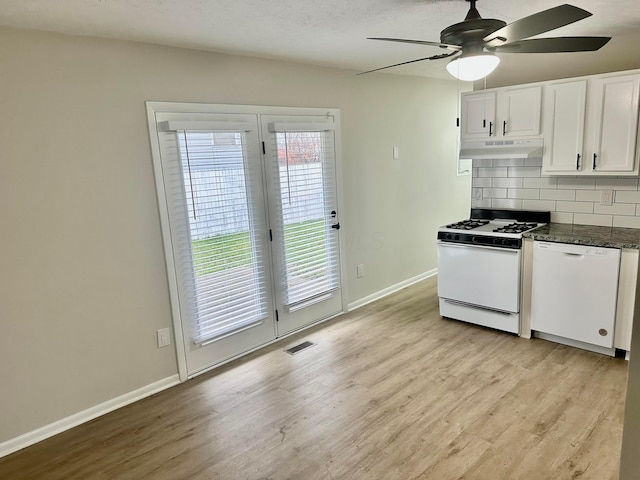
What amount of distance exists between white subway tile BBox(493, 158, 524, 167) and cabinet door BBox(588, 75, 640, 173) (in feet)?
2.30

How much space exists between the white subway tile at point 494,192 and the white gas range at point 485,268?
6.7 inches

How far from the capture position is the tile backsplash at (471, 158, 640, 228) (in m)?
3.50

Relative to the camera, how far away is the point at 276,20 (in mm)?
2475

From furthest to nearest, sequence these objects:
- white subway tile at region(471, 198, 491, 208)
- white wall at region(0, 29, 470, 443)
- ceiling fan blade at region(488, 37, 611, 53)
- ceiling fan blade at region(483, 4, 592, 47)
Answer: white subway tile at region(471, 198, 491, 208) < white wall at region(0, 29, 470, 443) < ceiling fan blade at region(488, 37, 611, 53) < ceiling fan blade at region(483, 4, 592, 47)

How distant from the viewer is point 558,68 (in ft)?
12.1

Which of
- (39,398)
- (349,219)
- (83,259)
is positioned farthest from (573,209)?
(39,398)

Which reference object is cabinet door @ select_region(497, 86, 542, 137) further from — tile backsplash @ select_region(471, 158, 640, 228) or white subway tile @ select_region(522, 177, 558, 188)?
white subway tile @ select_region(522, 177, 558, 188)

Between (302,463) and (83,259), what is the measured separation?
1772 mm

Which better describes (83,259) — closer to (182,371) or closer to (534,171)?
(182,371)

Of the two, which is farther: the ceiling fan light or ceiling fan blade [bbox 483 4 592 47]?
the ceiling fan light

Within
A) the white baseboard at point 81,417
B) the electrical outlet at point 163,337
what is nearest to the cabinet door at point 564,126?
the electrical outlet at point 163,337

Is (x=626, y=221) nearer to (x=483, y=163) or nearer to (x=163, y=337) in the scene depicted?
(x=483, y=163)

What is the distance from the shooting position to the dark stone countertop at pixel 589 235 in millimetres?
3070

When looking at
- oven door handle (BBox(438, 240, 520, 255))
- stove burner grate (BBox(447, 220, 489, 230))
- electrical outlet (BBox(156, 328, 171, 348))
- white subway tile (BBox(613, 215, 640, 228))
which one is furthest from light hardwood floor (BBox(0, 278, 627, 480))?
white subway tile (BBox(613, 215, 640, 228))
